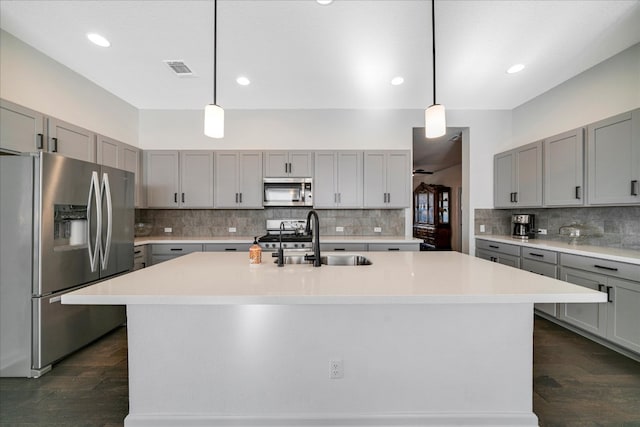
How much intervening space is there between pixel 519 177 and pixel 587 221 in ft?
3.04

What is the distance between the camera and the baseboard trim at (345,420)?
1.64 m

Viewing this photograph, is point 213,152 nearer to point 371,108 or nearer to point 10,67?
point 10,67

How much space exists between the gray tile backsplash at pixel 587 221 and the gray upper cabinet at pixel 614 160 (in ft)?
1.24

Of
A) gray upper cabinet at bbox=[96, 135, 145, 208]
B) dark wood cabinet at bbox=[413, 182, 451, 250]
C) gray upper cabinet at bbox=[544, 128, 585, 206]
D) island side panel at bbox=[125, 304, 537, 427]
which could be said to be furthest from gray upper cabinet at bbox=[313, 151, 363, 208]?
dark wood cabinet at bbox=[413, 182, 451, 250]

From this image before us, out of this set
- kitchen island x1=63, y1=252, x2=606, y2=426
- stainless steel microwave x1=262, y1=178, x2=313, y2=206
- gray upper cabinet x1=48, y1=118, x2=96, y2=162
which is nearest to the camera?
kitchen island x1=63, y1=252, x2=606, y2=426

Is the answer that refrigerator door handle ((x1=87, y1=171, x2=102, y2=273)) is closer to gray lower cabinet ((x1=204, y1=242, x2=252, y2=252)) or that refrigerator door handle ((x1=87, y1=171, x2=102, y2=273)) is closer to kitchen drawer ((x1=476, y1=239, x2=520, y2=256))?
gray lower cabinet ((x1=204, y1=242, x2=252, y2=252))

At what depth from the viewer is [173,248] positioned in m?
3.98

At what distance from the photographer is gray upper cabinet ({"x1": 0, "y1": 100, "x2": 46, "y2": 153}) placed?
2396 mm

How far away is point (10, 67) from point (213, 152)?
83.3 inches

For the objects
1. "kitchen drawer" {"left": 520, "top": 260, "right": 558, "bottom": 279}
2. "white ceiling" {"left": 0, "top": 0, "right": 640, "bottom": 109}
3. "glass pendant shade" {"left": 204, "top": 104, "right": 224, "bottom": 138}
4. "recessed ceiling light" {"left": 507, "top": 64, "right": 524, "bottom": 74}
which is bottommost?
"kitchen drawer" {"left": 520, "top": 260, "right": 558, "bottom": 279}

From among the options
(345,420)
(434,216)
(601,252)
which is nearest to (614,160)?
(601,252)

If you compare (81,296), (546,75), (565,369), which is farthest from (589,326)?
(81,296)

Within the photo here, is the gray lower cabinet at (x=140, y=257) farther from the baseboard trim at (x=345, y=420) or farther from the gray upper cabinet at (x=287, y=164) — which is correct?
the baseboard trim at (x=345, y=420)

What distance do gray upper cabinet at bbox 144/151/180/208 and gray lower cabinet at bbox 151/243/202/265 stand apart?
0.66 m
